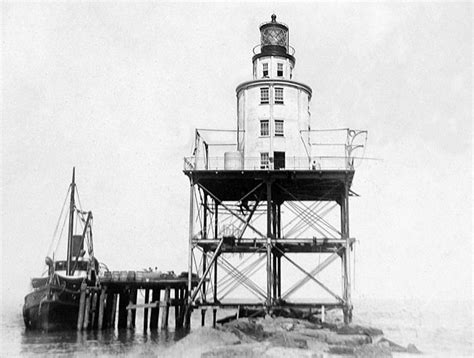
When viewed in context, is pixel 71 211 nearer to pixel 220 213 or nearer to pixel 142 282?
pixel 142 282

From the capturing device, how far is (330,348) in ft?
85.0

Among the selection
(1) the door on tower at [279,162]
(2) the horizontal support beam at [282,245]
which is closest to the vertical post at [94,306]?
(2) the horizontal support beam at [282,245]

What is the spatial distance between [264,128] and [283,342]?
51.9ft

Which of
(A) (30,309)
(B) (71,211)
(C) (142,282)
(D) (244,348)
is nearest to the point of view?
(D) (244,348)

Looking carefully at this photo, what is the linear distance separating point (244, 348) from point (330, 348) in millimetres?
3730

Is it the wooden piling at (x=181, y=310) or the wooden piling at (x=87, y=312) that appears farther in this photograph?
the wooden piling at (x=181, y=310)

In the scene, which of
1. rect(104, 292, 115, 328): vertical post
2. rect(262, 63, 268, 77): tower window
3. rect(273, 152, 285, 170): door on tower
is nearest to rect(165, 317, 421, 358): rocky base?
rect(273, 152, 285, 170): door on tower

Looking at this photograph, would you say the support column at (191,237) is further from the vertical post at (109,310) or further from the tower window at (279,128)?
the vertical post at (109,310)

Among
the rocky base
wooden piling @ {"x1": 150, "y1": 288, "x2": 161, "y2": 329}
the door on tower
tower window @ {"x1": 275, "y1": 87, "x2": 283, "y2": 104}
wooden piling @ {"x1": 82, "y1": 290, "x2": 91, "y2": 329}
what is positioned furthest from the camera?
wooden piling @ {"x1": 150, "y1": 288, "x2": 161, "y2": 329}

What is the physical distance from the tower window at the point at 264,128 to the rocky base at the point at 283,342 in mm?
12233

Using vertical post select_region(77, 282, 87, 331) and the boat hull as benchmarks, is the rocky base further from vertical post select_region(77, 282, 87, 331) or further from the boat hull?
the boat hull

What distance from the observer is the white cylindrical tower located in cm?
3819

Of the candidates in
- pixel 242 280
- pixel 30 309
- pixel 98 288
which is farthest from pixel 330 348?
pixel 30 309

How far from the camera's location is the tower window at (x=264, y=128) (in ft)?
127
